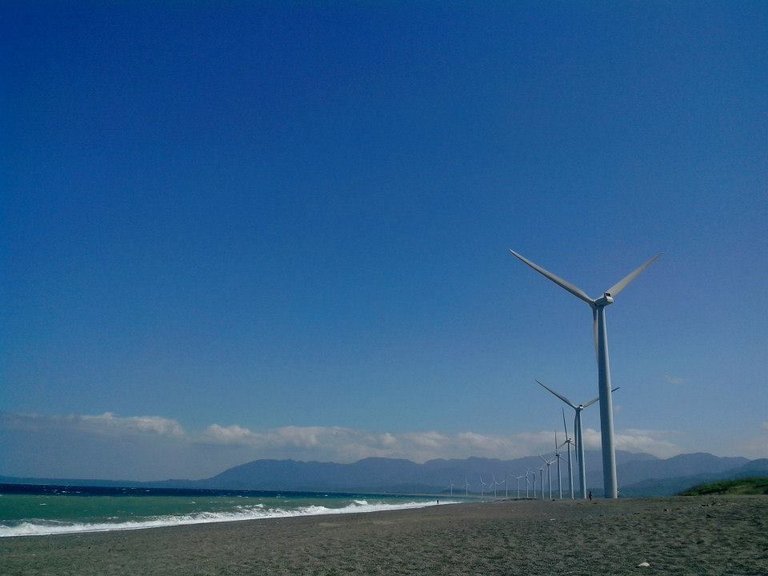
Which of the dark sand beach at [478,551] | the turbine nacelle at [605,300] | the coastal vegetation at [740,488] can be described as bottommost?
the dark sand beach at [478,551]

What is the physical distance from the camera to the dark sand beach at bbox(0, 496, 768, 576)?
14.1 metres

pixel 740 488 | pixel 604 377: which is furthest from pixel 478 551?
pixel 740 488

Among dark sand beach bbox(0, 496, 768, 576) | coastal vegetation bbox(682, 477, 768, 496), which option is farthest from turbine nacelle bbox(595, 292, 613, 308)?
dark sand beach bbox(0, 496, 768, 576)

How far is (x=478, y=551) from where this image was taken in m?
17.8

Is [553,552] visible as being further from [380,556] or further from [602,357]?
[602,357]

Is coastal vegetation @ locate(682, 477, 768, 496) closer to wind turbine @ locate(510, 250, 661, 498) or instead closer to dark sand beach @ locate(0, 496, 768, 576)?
wind turbine @ locate(510, 250, 661, 498)

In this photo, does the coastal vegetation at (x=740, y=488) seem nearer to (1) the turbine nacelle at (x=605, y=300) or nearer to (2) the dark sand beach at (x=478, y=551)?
(1) the turbine nacelle at (x=605, y=300)

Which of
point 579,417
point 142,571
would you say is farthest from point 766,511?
point 579,417

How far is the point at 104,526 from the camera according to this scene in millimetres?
42781

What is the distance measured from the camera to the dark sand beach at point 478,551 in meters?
14.1

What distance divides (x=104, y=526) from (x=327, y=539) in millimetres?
25433

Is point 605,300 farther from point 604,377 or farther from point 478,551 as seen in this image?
point 478,551

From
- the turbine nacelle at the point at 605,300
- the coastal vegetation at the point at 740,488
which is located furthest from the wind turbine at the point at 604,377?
the coastal vegetation at the point at 740,488

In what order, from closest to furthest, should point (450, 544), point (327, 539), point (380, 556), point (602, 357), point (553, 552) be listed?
point (553, 552)
point (380, 556)
point (450, 544)
point (327, 539)
point (602, 357)
